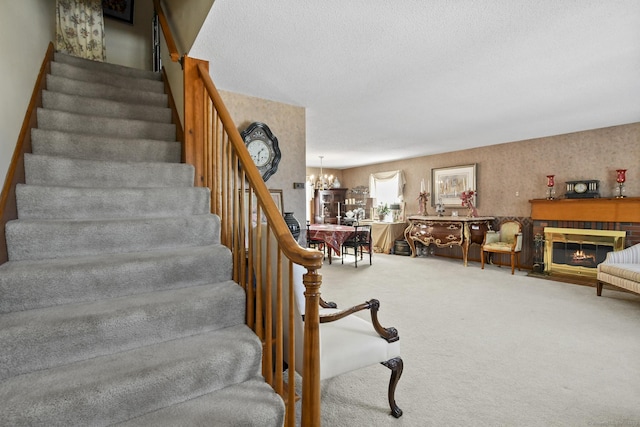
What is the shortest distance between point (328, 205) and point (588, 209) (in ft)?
19.2

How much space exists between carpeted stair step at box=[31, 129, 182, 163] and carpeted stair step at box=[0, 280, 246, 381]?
127 centimetres

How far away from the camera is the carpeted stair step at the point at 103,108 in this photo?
2484mm

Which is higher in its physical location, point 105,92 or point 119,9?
point 119,9

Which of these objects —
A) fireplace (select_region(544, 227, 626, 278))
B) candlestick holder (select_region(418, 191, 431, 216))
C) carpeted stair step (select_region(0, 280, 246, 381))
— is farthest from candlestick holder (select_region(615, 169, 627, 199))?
carpeted stair step (select_region(0, 280, 246, 381))

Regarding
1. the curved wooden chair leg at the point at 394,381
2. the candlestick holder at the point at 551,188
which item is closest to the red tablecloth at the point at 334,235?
the candlestick holder at the point at 551,188

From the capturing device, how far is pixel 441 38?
2223 millimetres

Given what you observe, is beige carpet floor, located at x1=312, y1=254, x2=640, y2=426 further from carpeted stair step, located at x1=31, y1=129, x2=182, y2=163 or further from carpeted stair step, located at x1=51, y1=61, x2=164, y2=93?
carpeted stair step, located at x1=51, y1=61, x2=164, y2=93

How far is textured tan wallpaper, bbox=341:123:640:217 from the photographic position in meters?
4.68

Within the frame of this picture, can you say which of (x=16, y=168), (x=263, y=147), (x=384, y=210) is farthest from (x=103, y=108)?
(x=384, y=210)

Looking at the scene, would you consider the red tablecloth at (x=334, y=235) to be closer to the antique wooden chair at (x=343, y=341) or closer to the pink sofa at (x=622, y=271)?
the pink sofa at (x=622, y=271)

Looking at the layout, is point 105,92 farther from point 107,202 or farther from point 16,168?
point 107,202

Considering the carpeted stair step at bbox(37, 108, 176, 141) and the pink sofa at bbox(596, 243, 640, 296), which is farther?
the pink sofa at bbox(596, 243, 640, 296)

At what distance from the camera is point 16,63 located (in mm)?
1913

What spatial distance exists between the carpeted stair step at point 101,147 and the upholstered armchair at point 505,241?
5260 mm
